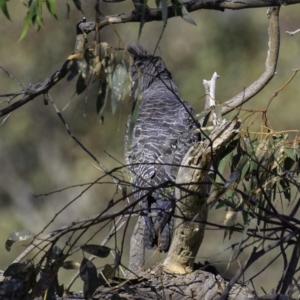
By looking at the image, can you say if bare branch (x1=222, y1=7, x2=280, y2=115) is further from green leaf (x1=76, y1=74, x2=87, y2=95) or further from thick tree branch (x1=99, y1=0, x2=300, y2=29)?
green leaf (x1=76, y1=74, x2=87, y2=95)

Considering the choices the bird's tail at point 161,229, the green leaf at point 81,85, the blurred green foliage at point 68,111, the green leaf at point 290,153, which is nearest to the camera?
the green leaf at point 81,85

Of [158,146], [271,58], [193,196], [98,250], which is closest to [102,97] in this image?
[98,250]

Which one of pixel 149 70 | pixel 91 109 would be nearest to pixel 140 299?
pixel 149 70

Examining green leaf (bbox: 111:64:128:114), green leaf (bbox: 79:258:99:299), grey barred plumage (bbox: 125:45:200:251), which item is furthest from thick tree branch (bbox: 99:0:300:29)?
green leaf (bbox: 79:258:99:299)

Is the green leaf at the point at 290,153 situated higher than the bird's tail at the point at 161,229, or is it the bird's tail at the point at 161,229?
the green leaf at the point at 290,153

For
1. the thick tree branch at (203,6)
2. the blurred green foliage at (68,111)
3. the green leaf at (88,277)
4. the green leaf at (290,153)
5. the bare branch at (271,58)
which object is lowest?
the green leaf at (88,277)

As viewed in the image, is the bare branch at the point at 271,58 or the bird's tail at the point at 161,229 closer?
the bird's tail at the point at 161,229

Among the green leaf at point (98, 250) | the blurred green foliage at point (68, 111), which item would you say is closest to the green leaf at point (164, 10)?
the green leaf at point (98, 250)

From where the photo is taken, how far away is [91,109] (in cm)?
883

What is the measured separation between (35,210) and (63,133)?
1176mm

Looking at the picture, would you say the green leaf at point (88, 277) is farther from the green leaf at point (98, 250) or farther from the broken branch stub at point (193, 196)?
the broken branch stub at point (193, 196)

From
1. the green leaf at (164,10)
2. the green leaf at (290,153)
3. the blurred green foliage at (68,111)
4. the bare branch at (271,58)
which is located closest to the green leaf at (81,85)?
the green leaf at (164,10)

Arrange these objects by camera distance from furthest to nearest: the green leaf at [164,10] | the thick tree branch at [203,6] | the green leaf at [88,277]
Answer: the thick tree branch at [203,6] → the green leaf at [88,277] → the green leaf at [164,10]

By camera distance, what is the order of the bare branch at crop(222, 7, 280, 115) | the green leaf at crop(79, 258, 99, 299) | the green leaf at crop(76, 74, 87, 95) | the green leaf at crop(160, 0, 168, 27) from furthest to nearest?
the bare branch at crop(222, 7, 280, 115)
the green leaf at crop(79, 258, 99, 299)
the green leaf at crop(76, 74, 87, 95)
the green leaf at crop(160, 0, 168, 27)
